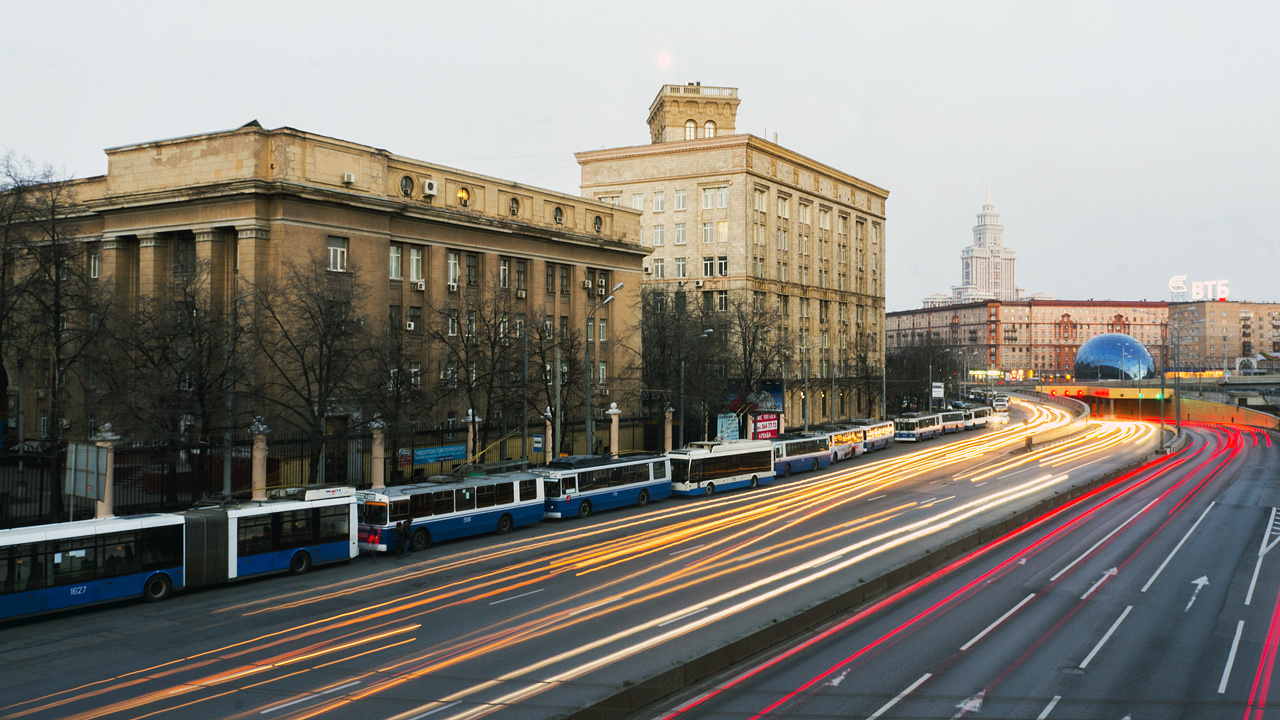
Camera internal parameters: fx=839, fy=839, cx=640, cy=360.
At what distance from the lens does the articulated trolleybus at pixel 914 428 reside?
70.7 meters

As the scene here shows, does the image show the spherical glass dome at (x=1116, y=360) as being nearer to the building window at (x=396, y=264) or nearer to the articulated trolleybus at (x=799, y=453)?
the articulated trolleybus at (x=799, y=453)

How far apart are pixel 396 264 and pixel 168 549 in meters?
23.6

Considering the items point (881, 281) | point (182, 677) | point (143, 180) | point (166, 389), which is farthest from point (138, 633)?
point (881, 281)

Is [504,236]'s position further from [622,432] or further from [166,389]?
[166,389]

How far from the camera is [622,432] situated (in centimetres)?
5519

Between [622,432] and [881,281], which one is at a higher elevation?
[881,281]

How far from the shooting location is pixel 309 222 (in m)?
37.8

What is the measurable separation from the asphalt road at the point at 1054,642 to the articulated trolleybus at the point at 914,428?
137ft

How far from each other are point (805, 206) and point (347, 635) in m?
74.0

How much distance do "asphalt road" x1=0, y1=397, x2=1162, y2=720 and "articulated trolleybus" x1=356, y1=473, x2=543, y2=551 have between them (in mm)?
677

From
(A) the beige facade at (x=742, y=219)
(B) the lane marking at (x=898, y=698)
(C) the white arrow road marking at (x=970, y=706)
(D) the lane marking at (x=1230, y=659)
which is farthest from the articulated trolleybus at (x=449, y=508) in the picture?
(A) the beige facade at (x=742, y=219)

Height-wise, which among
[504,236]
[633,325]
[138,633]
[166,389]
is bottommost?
[138,633]

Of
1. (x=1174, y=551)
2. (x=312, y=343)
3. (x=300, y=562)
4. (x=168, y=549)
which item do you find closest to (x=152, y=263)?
(x=312, y=343)

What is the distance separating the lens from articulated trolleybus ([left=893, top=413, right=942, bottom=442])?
70706mm
